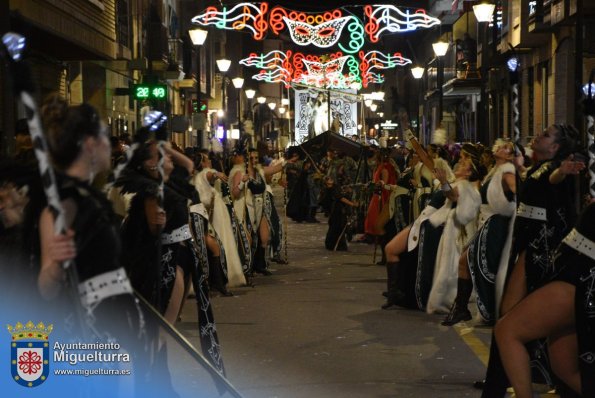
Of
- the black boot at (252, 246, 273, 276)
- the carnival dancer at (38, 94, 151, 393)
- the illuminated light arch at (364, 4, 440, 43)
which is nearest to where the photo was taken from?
the carnival dancer at (38, 94, 151, 393)

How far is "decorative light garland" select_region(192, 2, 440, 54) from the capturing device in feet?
78.2

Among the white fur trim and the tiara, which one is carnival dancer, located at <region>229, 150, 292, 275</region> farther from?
the tiara

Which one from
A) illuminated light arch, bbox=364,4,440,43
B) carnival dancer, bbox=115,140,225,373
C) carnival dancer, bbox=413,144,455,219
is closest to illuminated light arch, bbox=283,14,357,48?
illuminated light arch, bbox=364,4,440,43

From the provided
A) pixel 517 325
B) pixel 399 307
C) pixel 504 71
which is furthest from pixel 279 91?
pixel 517 325

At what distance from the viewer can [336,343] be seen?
423 inches

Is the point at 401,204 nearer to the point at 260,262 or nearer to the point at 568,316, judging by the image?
the point at 260,262

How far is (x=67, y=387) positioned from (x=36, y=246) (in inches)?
27.8

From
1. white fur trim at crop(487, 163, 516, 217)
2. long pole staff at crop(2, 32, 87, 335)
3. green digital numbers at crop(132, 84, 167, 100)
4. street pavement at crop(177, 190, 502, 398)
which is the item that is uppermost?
green digital numbers at crop(132, 84, 167, 100)

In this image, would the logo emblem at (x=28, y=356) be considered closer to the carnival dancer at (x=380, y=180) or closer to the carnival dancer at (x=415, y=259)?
the carnival dancer at (x=415, y=259)

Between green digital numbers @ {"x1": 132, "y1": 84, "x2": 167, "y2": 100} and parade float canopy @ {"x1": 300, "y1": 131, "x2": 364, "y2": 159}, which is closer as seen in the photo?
green digital numbers @ {"x1": 132, "y1": 84, "x2": 167, "y2": 100}

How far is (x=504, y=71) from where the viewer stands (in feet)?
141

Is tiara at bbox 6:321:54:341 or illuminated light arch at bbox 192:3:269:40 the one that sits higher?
illuminated light arch at bbox 192:3:269:40

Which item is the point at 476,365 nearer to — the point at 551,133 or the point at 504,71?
the point at 551,133

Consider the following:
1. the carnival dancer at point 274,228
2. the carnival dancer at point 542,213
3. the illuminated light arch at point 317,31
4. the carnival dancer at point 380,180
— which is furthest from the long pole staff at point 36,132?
the illuminated light arch at point 317,31
